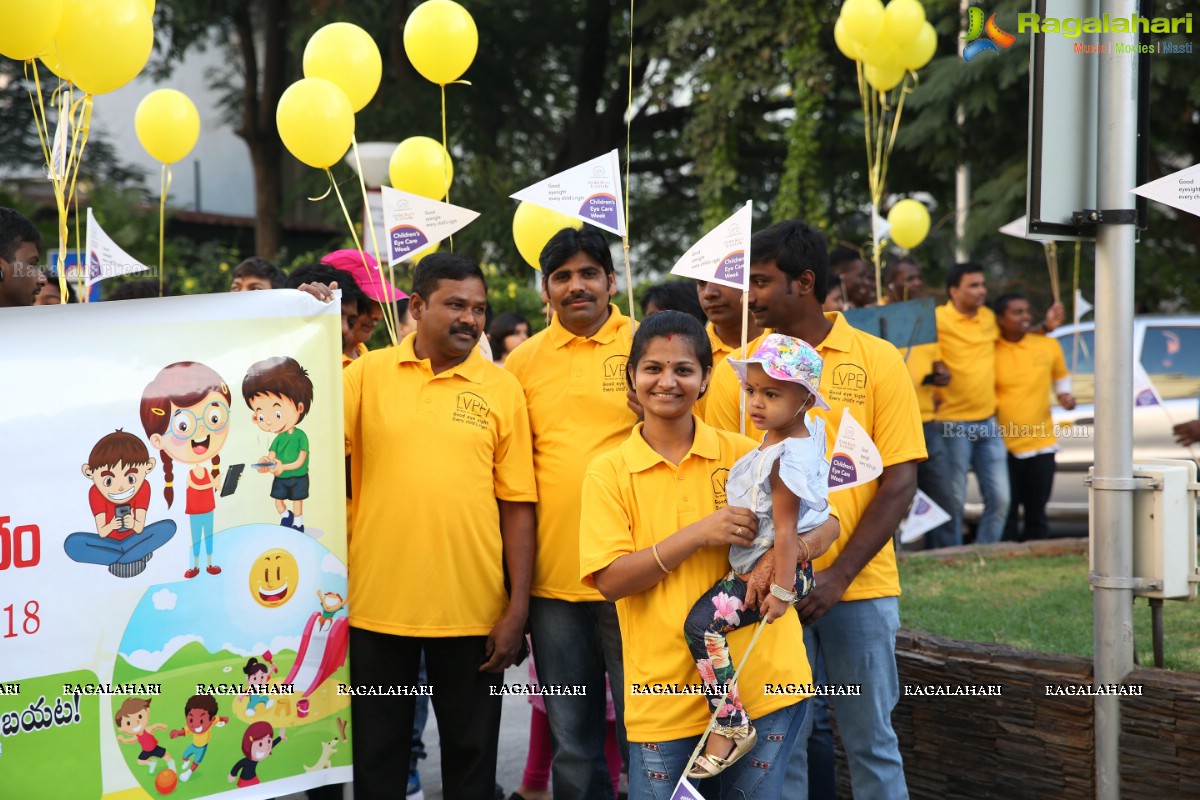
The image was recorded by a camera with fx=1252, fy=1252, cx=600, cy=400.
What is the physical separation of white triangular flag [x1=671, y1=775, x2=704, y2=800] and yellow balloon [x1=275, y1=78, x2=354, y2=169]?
122 inches

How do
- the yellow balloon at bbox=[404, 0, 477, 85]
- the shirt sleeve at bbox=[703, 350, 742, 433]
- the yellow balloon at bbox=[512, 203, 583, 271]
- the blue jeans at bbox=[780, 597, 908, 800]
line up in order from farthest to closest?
the yellow balloon at bbox=[512, 203, 583, 271] → the yellow balloon at bbox=[404, 0, 477, 85] → the shirt sleeve at bbox=[703, 350, 742, 433] → the blue jeans at bbox=[780, 597, 908, 800]

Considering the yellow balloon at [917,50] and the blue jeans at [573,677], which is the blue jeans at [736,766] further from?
the yellow balloon at [917,50]

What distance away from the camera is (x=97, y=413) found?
11.4ft

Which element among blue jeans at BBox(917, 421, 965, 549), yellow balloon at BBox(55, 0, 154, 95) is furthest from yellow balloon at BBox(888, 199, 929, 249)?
yellow balloon at BBox(55, 0, 154, 95)

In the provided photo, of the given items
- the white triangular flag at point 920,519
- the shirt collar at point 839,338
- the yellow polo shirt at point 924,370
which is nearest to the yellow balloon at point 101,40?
the shirt collar at point 839,338

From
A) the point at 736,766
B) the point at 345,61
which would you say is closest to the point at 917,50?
the point at 345,61

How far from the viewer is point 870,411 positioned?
13.0 feet

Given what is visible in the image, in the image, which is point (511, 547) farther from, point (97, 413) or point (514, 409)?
point (97, 413)

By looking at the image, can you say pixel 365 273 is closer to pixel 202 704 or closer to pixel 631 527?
pixel 202 704

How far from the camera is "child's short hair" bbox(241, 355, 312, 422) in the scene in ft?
12.3

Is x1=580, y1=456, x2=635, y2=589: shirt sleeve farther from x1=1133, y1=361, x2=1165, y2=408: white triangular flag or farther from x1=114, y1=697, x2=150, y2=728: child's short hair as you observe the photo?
x1=1133, y1=361, x2=1165, y2=408: white triangular flag

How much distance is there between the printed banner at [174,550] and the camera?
3.39 m

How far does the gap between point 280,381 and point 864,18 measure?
559 centimetres

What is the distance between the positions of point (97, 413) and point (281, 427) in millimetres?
533
